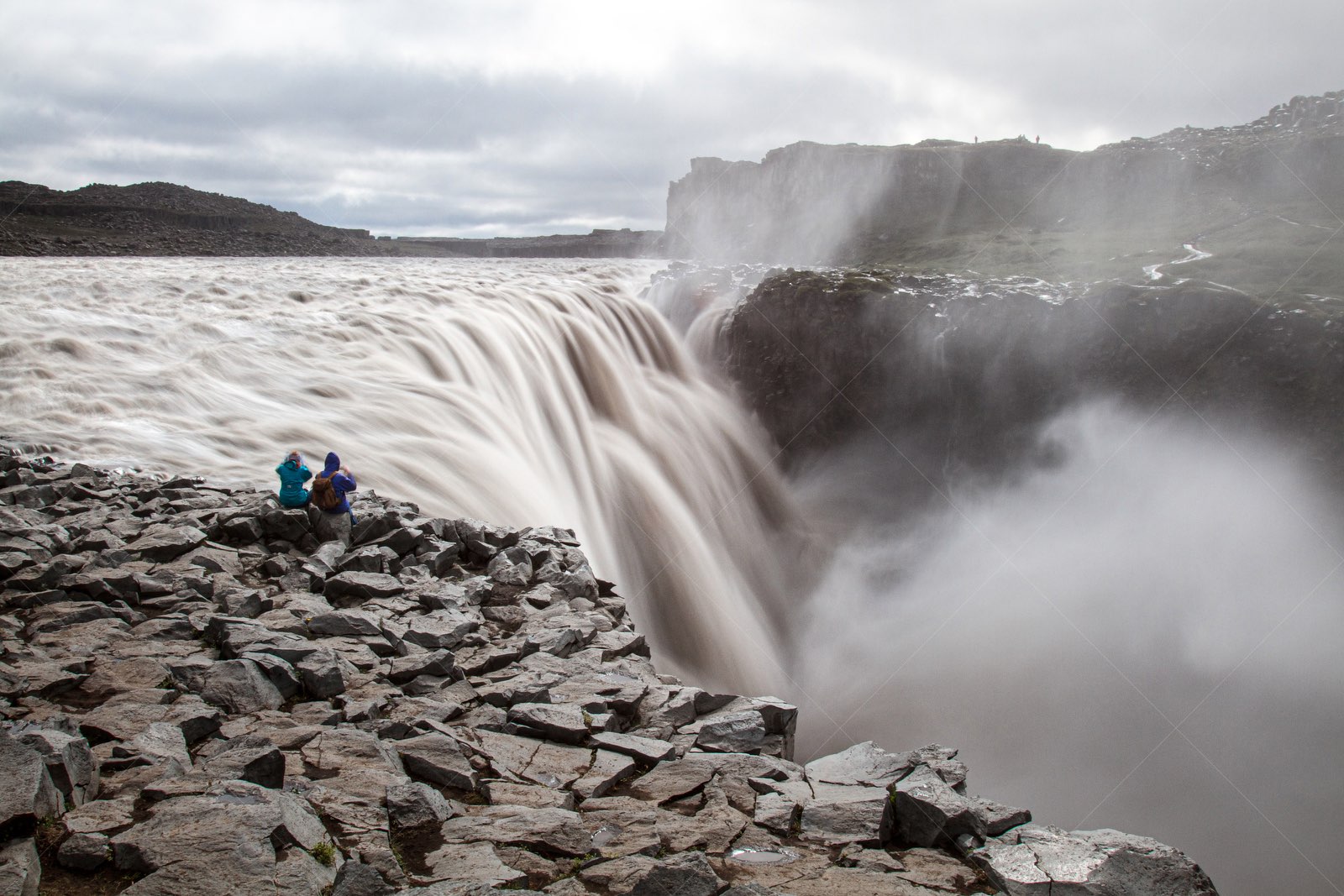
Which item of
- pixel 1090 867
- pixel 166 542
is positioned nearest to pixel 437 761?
pixel 1090 867

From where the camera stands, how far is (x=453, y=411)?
50.3ft

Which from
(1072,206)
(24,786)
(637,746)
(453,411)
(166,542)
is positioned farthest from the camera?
(1072,206)

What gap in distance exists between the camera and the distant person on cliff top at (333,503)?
925 centimetres

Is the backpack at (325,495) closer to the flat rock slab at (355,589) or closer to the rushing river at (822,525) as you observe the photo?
the flat rock slab at (355,589)

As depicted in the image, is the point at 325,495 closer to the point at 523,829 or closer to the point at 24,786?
the point at 24,786

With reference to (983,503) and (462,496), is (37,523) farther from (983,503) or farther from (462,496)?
(983,503)

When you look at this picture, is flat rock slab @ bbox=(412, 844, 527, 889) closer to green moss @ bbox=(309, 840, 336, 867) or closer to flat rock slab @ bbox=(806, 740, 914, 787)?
green moss @ bbox=(309, 840, 336, 867)

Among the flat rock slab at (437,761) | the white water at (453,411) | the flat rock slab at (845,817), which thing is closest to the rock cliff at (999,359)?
the white water at (453,411)

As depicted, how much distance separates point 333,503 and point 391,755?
4.65 metres

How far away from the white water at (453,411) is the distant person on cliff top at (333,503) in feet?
7.35

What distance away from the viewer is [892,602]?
20.5m

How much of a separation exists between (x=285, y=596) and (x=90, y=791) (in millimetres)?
3548

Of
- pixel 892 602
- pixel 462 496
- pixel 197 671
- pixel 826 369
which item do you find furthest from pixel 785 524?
pixel 197 671

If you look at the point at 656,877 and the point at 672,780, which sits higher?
the point at 656,877
